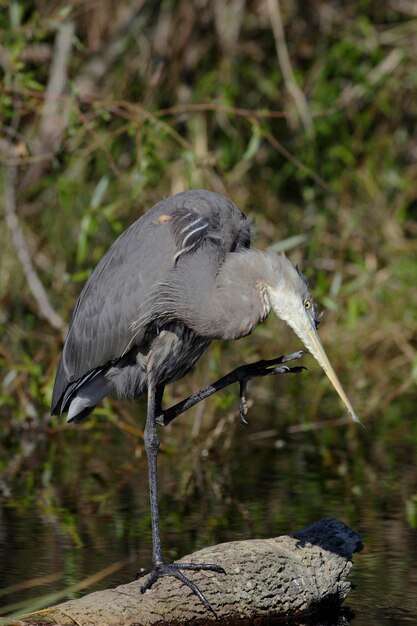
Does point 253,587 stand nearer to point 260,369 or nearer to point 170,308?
point 260,369

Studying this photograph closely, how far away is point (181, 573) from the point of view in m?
3.98

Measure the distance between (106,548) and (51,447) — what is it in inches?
76.1

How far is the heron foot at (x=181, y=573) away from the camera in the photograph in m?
3.89

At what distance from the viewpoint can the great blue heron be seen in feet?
14.2

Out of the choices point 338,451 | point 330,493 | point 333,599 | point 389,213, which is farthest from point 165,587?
point 389,213

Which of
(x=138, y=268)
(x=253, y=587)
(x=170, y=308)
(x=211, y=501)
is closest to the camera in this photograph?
(x=253, y=587)

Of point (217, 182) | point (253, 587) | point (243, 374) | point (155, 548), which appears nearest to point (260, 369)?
point (243, 374)

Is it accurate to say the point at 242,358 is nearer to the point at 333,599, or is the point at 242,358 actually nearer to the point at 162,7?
the point at 162,7

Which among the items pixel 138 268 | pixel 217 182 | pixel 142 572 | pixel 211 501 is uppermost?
pixel 217 182

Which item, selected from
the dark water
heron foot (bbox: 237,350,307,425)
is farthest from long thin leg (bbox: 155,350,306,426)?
the dark water

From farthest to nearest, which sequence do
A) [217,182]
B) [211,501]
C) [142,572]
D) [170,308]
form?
[217,182]
[211,501]
[170,308]
[142,572]

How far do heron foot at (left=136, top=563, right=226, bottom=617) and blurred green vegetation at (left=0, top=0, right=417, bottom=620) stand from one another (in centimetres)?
152

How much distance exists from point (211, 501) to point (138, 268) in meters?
1.27

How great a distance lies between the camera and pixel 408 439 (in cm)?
672
